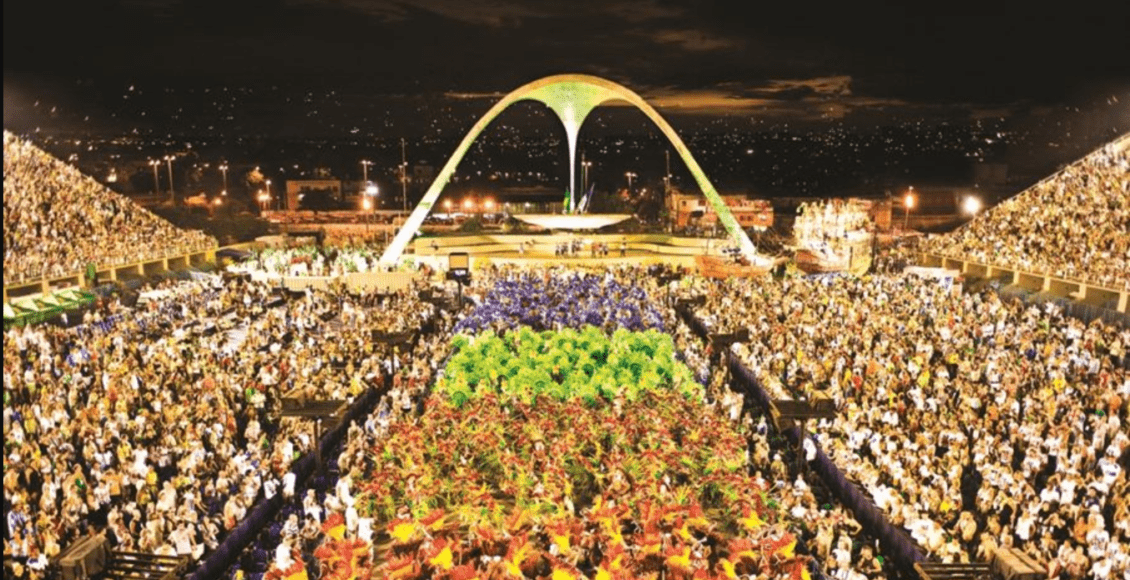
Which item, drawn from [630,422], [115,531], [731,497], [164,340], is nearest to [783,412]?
[731,497]

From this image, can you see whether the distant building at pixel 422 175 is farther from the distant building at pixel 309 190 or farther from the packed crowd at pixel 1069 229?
the packed crowd at pixel 1069 229

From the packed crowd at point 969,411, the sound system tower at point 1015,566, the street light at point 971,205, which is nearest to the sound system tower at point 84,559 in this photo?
the packed crowd at point 969,411

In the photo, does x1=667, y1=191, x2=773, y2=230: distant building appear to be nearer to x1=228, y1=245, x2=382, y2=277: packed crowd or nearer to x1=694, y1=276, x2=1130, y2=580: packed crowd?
x1=228, y1=245, x2=382, y2=277: packed crowd

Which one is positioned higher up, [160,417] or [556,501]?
[160,417]

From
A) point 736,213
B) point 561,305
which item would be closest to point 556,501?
point 561,305

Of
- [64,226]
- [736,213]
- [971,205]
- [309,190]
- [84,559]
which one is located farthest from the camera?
[309,190]

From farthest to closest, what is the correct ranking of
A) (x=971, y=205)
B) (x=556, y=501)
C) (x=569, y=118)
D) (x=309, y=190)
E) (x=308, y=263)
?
(x=309, y=190)
(x=971, y=205)
(x=569, y=118)
(x=308, y=263)
(x=556, y=501)

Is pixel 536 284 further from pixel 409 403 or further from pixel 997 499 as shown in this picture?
pixel 997 499

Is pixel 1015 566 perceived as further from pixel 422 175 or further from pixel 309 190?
pixel 422 175
